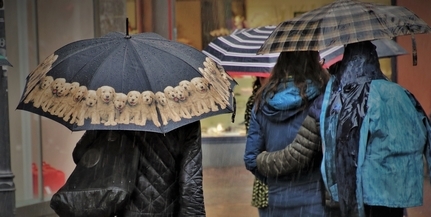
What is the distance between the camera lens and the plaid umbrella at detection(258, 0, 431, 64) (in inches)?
238

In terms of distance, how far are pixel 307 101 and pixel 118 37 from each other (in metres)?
1.29

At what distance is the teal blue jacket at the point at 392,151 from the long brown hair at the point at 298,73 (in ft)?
3.11

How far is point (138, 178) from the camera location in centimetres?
591

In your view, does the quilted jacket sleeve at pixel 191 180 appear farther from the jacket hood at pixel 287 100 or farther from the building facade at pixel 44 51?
the building facade at pixel 44 51

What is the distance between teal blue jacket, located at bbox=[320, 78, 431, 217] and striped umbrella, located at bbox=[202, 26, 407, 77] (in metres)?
2.92

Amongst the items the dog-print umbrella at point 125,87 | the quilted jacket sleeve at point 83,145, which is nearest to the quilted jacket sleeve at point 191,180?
the dog-print umbrella at point 125,87

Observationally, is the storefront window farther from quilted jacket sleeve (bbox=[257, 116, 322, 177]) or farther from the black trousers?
the black trousers

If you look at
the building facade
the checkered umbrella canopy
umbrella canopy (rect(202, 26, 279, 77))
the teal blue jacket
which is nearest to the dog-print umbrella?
the checkered umbrella canopy

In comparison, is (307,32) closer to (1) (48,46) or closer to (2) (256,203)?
(2) (256,203)

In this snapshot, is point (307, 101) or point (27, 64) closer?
point (307, 101)

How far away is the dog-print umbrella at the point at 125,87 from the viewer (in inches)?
227

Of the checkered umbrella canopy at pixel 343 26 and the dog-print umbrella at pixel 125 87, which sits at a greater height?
the checkered umbrella canopy at pixel 343 26

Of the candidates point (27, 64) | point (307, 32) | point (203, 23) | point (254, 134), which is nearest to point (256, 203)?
point (254, 134)

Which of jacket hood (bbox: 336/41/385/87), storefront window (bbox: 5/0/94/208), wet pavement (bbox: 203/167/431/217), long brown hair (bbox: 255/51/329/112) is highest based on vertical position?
jacket hood (bbox: 336/41/385/87)
